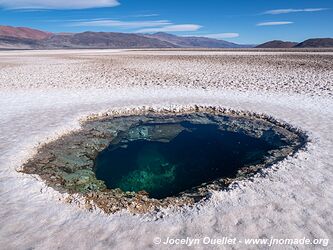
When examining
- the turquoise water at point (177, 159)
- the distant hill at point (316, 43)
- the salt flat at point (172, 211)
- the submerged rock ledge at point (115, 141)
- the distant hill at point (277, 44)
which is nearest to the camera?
the salt flat at point (172, 211)

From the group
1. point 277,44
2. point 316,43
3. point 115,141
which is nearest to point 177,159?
point 115,141

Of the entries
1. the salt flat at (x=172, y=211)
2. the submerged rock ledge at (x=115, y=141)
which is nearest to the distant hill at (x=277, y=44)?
the salt flat at (x=172, y=211)

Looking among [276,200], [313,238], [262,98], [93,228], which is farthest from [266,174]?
[262,98]

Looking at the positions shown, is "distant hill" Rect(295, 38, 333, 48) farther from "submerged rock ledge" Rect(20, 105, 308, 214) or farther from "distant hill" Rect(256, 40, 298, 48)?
"submerged rock ledge" Rect(20, 105, 308, 214)

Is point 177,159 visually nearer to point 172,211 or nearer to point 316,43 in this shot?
point 172,211

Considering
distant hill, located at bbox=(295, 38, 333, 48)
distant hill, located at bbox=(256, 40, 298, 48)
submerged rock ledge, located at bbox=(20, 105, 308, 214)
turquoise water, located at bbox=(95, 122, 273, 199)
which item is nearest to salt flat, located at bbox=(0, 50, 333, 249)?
submerged rock ledge, located at bbox=(20, 105, 308, 214)

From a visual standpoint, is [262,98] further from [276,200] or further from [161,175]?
[276,200]

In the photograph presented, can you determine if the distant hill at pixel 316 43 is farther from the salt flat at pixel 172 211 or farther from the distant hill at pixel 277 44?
the salt flat at pixel 172 211
